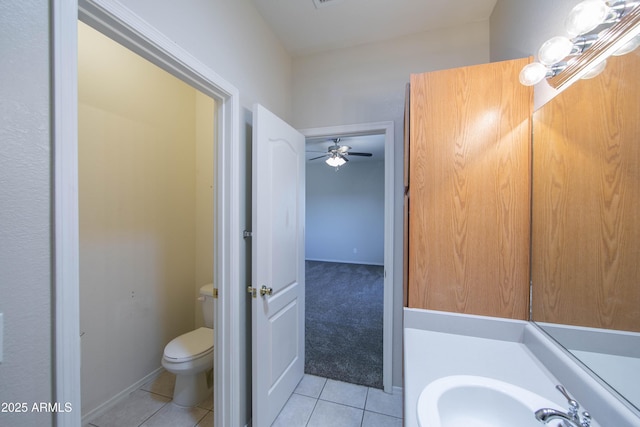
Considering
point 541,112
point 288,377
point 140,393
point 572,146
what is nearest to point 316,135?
point 541,112

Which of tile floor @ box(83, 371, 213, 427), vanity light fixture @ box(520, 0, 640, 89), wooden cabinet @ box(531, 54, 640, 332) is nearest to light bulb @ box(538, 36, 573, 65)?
vanity light fixture @ box(520, 0, 640, 89)

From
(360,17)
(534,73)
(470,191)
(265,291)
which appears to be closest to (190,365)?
(265,291)

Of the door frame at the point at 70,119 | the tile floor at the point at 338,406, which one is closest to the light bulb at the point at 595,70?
the door frame at the point at 70,119

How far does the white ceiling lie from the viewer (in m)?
1.53

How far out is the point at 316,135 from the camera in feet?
6.64

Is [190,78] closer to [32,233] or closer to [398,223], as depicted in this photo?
[32,233]

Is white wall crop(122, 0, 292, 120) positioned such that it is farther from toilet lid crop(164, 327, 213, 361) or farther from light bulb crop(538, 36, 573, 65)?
toilet lid crop(164, 327, 213, 361)

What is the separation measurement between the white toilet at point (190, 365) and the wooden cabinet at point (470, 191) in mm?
1460

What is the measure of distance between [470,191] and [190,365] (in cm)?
199

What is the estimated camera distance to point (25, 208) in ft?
1.99

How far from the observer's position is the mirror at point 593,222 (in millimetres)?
651

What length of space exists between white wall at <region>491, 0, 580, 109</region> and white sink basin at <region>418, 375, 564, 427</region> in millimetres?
1116

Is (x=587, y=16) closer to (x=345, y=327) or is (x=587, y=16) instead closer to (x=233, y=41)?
(x=233, y=41)

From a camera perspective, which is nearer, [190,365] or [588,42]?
[588,42]
